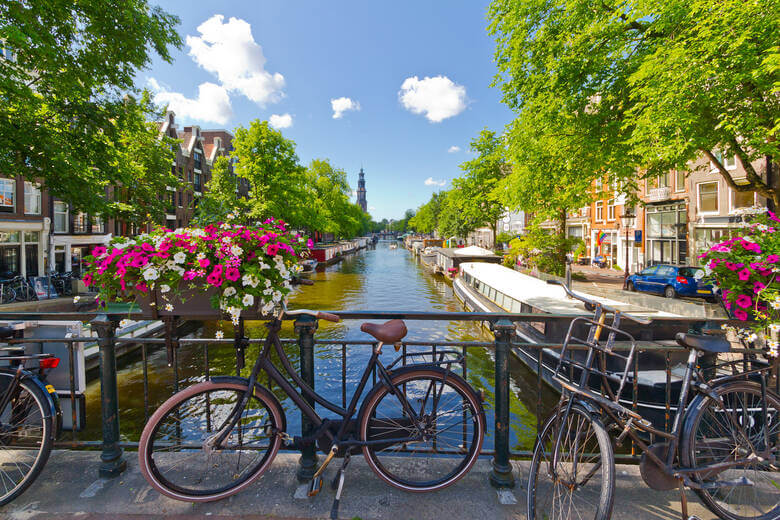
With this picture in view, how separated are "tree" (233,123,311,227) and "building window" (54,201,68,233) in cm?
1075

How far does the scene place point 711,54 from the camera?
780 cm

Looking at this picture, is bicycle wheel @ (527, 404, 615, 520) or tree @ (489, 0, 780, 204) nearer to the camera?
bicycle wheel @ (527, 404, 615, 520)

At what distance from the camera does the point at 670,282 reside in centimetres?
1677

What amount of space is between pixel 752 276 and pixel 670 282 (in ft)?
57.7

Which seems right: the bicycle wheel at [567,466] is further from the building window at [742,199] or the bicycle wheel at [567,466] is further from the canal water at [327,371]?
the building window at [742,199]

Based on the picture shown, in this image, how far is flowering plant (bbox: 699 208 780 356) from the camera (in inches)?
93.5

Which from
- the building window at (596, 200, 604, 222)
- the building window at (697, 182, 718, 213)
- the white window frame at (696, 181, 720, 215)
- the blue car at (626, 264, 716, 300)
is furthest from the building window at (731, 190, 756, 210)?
the building window at (596, 200, 604, 222)

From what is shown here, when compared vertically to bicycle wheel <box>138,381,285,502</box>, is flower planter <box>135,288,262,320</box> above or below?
above

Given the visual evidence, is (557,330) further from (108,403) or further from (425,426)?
(108,403)

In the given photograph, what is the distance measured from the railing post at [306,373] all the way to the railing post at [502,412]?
4.06 feet

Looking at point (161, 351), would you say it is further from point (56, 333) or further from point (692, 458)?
point (692, 458)

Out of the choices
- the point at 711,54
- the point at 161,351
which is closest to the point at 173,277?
the point at 711,54

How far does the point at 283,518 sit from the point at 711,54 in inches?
430

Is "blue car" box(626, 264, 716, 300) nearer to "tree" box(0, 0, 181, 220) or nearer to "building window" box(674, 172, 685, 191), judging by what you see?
"building window" box(674, 172, 685, 191)
